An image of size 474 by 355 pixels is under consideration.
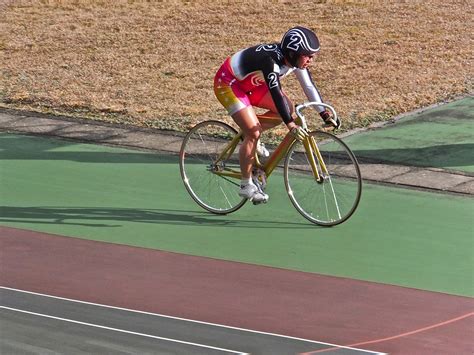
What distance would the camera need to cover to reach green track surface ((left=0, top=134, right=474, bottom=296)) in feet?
30.2

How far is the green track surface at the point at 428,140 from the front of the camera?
12008mm

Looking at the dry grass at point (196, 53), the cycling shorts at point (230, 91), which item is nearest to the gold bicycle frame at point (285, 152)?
the cycling shorts at point (230, 91)

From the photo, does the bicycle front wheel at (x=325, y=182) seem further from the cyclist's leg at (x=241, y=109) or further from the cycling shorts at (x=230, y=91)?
the cycling shorts at (x=230, y=91)

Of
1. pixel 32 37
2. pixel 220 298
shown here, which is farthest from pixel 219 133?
pixel 32 37

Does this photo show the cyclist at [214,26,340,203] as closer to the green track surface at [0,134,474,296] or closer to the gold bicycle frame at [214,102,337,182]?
the gold bicycle frame at [214,102,337,182]

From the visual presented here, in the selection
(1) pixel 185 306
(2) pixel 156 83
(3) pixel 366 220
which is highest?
(2) pixel 156 83

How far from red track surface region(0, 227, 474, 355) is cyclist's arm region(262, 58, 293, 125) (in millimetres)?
1351

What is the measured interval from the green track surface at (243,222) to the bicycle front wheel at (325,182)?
0.13 m

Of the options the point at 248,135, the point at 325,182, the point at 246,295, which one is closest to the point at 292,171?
the point at 325,182

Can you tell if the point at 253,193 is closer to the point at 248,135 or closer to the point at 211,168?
the point at 248,135

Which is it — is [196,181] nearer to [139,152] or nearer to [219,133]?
[219,133]

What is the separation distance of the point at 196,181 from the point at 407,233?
207 cm

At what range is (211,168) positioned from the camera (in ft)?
35.7

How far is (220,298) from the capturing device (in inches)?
332
